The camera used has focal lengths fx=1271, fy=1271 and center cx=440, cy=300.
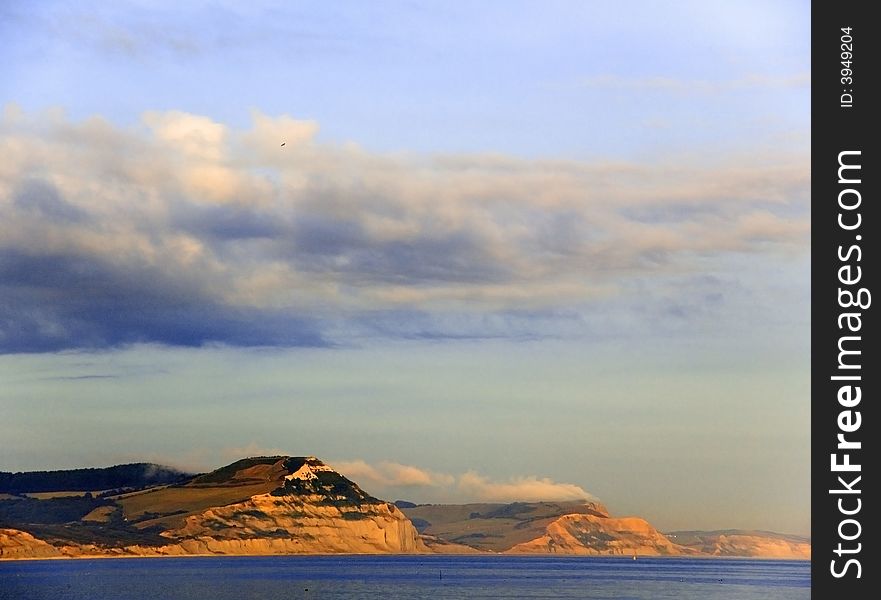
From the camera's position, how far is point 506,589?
117688 mm

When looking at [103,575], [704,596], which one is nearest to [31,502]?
[103,575]

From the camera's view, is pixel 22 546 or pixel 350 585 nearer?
pixel 350 585

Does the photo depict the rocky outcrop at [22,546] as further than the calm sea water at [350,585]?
Yes

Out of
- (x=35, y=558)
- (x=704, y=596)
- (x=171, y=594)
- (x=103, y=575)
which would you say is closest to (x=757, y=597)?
(x=704, y=596)

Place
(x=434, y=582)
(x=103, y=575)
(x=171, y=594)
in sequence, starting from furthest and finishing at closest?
(x=103, y=575) → (x=434, y=582) → (x=171, y=594)

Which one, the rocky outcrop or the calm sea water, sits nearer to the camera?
the calm sea water

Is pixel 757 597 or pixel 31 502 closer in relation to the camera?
pixel 757 597
